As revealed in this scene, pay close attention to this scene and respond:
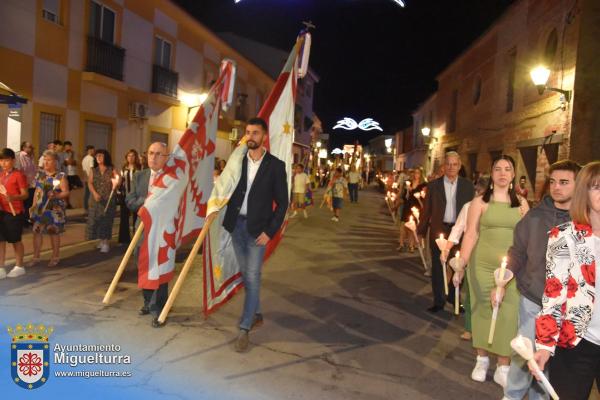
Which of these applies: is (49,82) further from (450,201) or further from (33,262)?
(450,201)

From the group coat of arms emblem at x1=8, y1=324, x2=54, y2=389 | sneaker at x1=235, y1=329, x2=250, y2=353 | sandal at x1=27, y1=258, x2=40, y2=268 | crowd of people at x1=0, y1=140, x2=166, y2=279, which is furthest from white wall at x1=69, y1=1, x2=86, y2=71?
coat of arms emblem at x1=8, y1=324, x2=54, y2=389

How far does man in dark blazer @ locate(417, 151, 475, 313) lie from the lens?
21.0ft

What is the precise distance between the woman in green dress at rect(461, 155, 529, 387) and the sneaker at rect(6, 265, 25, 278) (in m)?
5.85

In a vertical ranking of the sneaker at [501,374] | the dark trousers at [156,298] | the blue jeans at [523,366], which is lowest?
the sneaker at [501,374]

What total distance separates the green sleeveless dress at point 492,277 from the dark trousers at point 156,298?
3171mm

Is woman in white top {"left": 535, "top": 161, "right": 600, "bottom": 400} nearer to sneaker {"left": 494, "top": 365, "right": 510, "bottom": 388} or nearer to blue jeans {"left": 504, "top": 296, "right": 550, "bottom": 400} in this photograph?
blue jeans {"left": 504, "top": 296, "right": 550, "bottom": 400}

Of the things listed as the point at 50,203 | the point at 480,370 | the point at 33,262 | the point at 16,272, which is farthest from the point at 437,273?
the point at 33,262

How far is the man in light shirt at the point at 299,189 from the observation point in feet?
56.6

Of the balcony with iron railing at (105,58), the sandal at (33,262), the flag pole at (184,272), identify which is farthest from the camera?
the balcony with iron railing at (105,58)

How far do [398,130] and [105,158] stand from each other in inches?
1975

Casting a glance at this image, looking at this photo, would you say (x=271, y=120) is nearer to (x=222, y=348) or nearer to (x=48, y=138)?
(x=222, y=348)

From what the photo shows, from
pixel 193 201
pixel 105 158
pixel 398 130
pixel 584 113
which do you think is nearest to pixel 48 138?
pixel 105 158

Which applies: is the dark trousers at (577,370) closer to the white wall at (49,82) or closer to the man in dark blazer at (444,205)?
the man in dark blazer at (444,205)

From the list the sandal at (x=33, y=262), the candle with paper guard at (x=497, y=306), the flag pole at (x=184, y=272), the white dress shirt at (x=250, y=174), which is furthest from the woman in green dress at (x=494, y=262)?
the sandal at (x=33, y=262)
